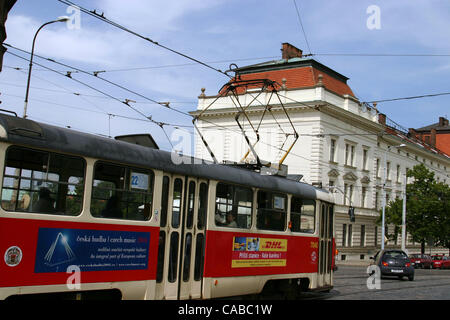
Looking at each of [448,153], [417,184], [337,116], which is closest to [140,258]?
[337,116]

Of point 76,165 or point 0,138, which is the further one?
point 76,165

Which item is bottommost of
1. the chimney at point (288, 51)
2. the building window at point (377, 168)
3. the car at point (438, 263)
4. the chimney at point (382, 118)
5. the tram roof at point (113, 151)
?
the car at point (438, 263)

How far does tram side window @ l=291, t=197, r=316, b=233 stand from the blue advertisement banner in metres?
4.70

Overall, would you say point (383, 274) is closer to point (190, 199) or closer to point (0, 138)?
point (190, 199)

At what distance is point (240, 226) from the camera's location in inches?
439

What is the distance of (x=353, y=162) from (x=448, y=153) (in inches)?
1537

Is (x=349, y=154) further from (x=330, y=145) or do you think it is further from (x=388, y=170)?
(x=388, y=170)

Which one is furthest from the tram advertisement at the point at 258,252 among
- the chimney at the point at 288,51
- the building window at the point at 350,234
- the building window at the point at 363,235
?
the building window at the point at 363,235

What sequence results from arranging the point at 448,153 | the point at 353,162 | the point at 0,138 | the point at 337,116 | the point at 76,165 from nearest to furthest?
the point at 0,138 → the point at 76,165 → the point at 337,116 → the point at 353,162 → the point at 448,153

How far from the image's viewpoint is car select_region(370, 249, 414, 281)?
24172 mm

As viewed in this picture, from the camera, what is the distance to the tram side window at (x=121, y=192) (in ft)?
27.5

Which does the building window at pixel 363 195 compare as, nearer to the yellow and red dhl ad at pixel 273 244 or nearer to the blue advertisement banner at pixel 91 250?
the yellow and red dhl ad at pixel 273 244

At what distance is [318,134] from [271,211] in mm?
32287

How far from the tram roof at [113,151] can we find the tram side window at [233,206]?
0.17 metres
